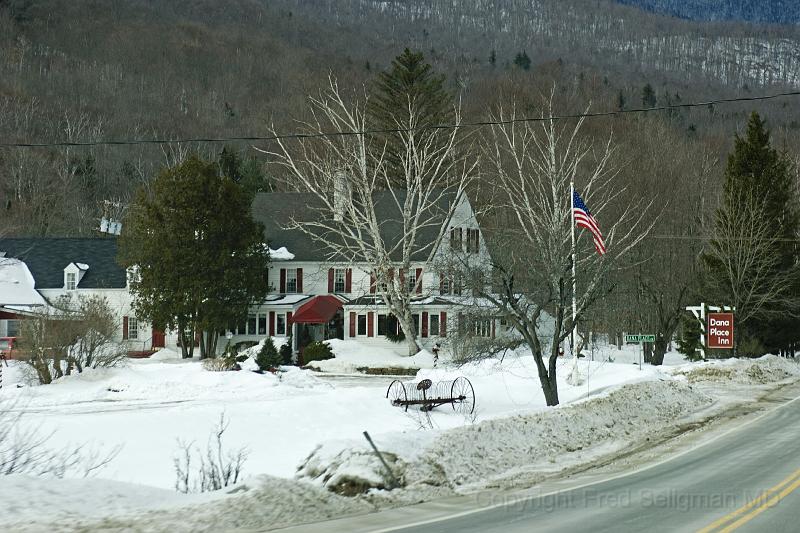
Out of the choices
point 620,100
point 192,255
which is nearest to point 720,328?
point 192,255

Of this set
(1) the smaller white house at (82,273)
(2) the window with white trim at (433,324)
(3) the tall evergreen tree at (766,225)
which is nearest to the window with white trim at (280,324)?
(1) the smaller white house at (82,273)

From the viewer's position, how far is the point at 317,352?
48812mm

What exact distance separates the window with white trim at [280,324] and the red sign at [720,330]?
26.6 m

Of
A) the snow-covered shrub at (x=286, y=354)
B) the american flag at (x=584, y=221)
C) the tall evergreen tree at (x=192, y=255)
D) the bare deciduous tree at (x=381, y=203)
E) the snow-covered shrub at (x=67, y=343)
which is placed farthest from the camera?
the tall evergreen tree at (x=192, y=255)

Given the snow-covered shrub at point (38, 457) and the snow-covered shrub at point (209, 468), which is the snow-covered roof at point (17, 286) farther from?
the snow-covered shrub at point (209, 468)

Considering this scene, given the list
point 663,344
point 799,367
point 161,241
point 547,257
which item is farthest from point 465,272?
point 161,241

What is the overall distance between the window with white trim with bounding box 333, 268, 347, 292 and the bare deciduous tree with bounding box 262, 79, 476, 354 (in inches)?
41.5

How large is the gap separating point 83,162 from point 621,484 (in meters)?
111

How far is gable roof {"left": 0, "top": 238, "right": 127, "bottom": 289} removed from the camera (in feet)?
196

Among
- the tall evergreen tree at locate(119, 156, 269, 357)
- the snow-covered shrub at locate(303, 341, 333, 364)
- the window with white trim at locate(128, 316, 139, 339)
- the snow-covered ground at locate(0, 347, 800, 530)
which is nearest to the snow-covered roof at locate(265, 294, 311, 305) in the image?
the tall evergreen tree at locate(119, 156, 269, 357)

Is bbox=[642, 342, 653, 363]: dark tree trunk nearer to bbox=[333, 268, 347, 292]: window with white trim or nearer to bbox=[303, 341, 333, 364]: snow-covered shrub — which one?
bbox=[303, 341, 333, 364]: snow-covered shrub

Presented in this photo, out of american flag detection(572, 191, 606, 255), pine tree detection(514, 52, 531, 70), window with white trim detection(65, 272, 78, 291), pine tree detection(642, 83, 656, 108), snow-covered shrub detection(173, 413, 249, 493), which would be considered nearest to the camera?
snow-covered shrub detection(173, 413, 249, 493)

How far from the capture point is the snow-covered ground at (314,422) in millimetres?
12484

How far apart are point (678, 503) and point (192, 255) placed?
139 ft
